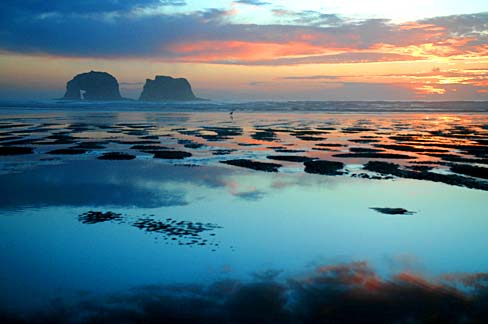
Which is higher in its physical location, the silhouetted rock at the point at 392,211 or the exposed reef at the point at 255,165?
the exposed reef at the point at 255,165

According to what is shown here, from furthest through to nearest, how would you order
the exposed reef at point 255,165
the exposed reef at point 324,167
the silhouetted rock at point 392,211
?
the exposed reef at point 255,165
the exposed reef at point 324,167
the silhouetted rock at point 392,211

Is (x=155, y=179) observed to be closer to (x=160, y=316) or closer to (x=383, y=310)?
(x=160, y=316)

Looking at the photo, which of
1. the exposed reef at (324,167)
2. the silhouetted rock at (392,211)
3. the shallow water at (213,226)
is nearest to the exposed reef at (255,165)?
the shallow water at (213,226)

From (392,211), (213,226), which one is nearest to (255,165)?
(392,211)

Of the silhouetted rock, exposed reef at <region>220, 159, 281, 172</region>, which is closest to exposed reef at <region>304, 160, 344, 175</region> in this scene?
exposed reef at <region>220, 159, 281, 172</region>

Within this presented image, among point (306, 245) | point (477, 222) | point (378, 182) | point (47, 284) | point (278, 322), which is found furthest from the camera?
point (378, 182)

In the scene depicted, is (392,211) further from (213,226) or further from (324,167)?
(324,167)

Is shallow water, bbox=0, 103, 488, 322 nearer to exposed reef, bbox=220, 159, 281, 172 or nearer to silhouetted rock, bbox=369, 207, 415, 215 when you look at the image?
silhouetted rock, bbox=369, 207, 415, 215

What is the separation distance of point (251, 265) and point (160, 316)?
350 cm

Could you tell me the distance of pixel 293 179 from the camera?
2269cm

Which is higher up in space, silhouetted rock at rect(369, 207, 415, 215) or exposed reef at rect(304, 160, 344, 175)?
exposed reef at rect(304, 160, 344, 175)

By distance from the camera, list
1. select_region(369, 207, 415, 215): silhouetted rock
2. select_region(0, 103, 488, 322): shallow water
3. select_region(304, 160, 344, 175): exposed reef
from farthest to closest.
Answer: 1. select_region(304, 160, 344, 175): exposed reef
2. select_region(369, 207, 415, 215): silhouetted rock
3. select_region(0, 103, 488, 322): shallow water

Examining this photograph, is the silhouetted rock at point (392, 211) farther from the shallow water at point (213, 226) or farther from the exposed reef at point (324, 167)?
the exposed reef at point (324, 167)

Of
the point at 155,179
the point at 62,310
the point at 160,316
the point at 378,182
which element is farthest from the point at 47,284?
the point at 378,182
